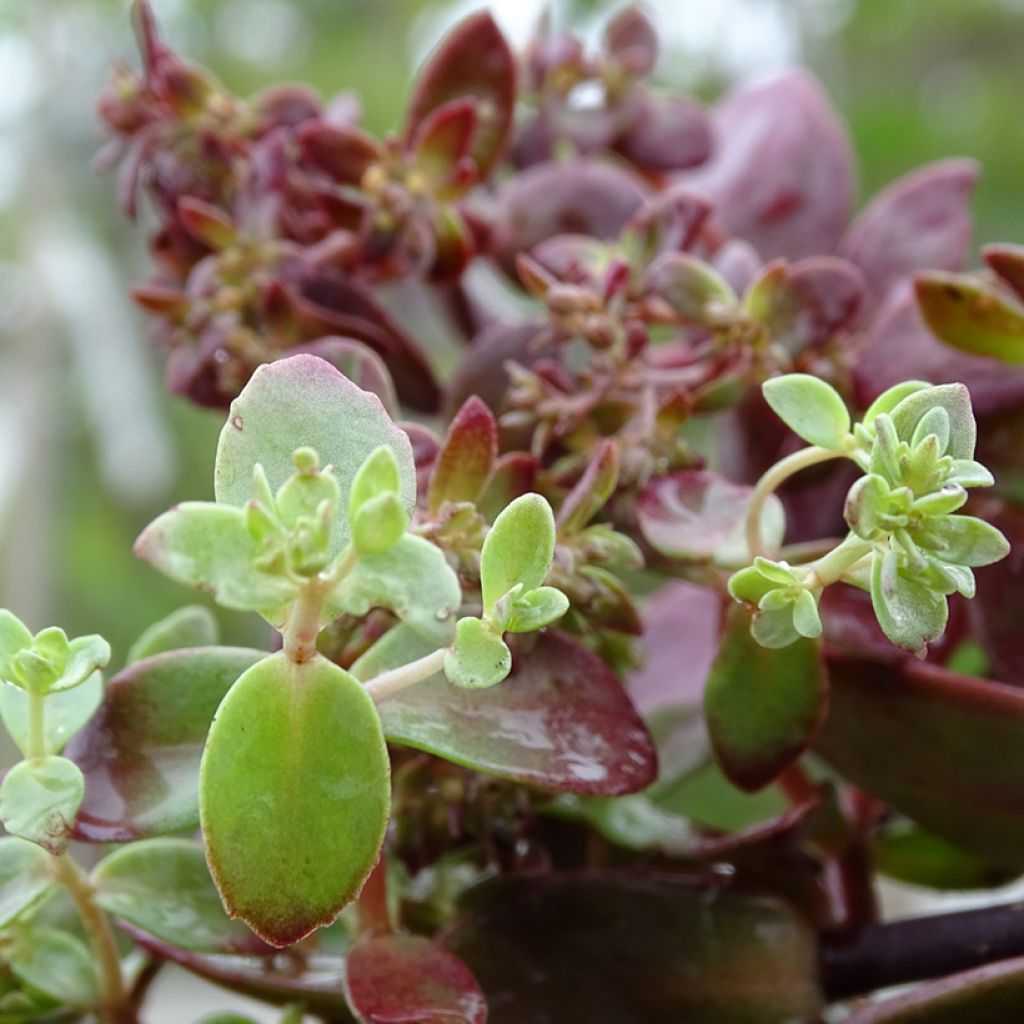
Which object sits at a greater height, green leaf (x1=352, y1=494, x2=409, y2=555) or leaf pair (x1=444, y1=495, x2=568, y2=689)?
green leaf (x1=352, y1=494, x2=409, y2=555)

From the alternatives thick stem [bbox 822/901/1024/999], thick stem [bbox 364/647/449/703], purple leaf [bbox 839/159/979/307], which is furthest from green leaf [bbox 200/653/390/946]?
purple leaf [bbox 839/159/979/307]

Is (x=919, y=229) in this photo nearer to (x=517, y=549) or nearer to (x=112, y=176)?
(x=517, y=549)

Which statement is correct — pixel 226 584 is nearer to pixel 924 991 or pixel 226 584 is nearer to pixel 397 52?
pixel 924 991

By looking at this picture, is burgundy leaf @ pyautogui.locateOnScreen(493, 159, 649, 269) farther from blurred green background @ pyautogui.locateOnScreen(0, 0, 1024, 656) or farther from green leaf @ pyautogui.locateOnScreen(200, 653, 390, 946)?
blurred green background @ pyautogui.locateOnScreen(0, 0, 1024, 656)

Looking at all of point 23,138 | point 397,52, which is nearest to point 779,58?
point 397,52

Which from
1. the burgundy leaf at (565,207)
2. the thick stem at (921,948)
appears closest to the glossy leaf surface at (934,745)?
the thick stem at (921,948)

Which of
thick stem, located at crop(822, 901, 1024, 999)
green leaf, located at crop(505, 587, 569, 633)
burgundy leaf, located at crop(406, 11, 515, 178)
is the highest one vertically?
burgundy leaf, located at crop(406, 11, 515, 178)
